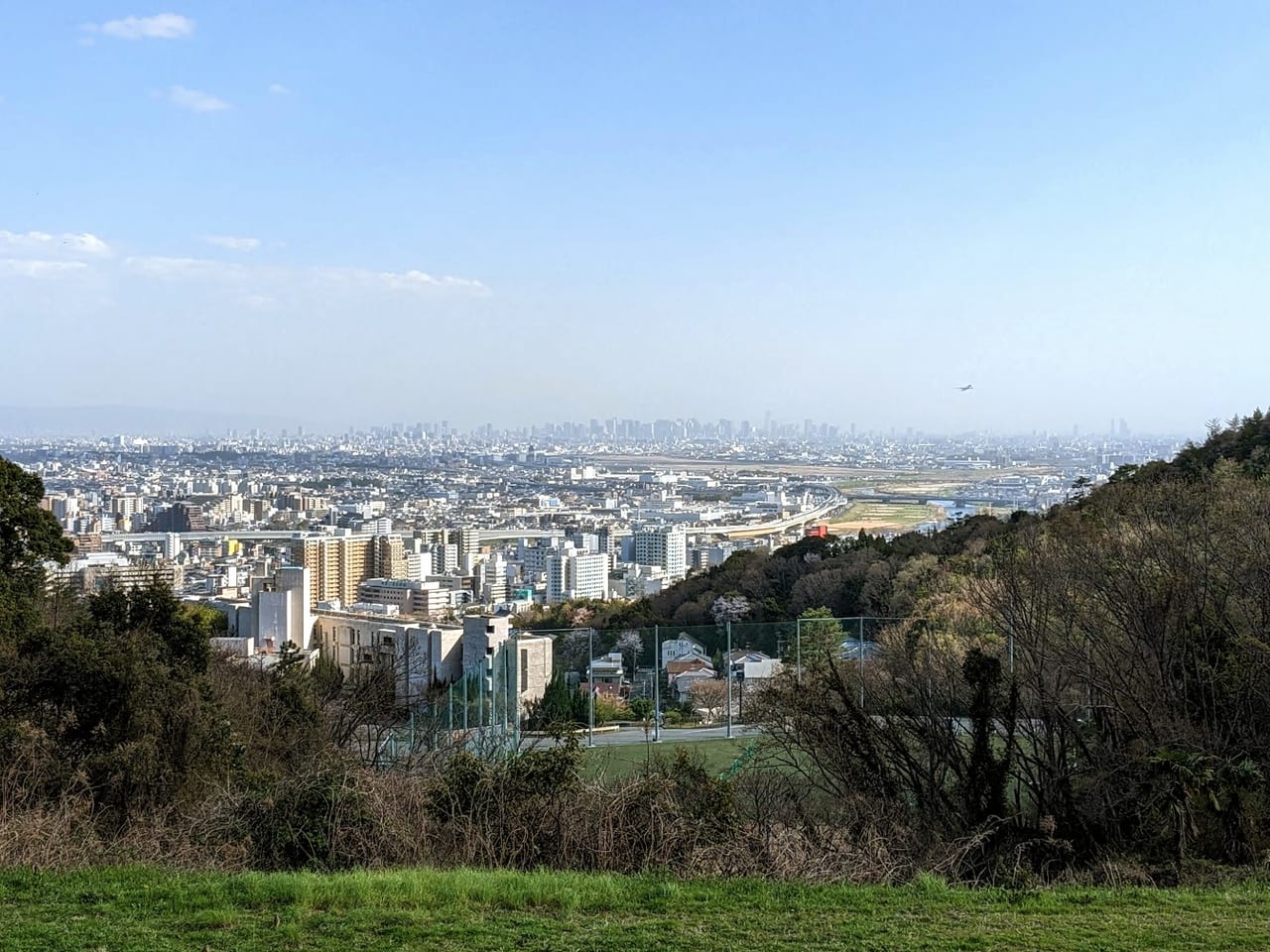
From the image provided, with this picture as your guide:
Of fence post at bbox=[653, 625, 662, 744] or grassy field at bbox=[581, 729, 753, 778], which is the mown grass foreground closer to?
grassy field at bbox=[581, 729, 753, 778]

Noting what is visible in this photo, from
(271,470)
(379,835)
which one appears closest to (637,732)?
(379,835)

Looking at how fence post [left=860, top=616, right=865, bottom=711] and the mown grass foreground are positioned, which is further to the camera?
fence post [left=860, top=616, right=865, bottom=711]

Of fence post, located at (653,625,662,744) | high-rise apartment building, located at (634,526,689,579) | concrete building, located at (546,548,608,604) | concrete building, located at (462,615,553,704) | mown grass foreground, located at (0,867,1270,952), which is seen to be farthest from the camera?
high-rise apartment building, located at (634,526,689,579)

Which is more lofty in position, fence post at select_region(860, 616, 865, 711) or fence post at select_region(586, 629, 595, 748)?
fence post at select_region(860, 616, 865, 711)

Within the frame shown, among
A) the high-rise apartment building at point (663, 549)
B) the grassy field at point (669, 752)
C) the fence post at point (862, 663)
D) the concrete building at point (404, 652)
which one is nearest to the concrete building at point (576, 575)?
the high-rise apartment building at point (663, 549)

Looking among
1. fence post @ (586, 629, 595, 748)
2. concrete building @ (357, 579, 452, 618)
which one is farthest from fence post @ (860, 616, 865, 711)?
concrete building @ (357, 579, 452, 618)

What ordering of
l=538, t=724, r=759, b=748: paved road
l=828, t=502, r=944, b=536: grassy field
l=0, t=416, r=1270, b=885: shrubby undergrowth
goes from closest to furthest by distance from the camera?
l=0, t=416, r=1270, b=885: shrubby undergrowth → l=538, t=724, r=759, b=748: paved road → l=828, t=502, r=944, b=536: grassy field

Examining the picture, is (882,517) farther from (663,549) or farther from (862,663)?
(862,663)
